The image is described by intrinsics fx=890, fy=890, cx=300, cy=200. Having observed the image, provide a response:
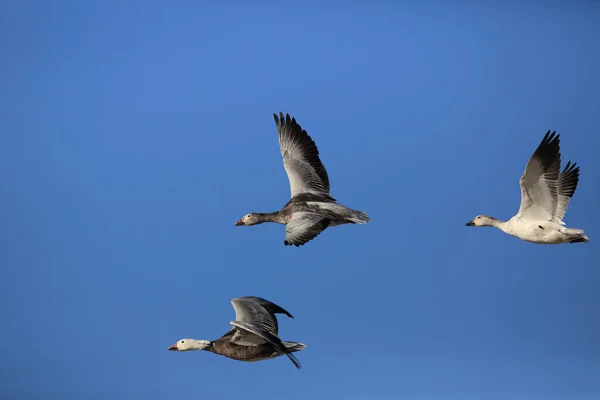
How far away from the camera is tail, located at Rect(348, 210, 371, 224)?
777 cm

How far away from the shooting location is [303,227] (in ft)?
24.1

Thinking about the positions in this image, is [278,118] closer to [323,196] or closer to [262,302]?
[323,196]

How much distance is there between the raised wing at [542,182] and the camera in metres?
7.30

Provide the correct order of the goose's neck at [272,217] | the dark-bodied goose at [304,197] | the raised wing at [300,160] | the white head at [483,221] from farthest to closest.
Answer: the raised wing at [300,160] → the goose's neck at [272,217] → the white head at [483,221] → the dark-bodied goose at [304,197]

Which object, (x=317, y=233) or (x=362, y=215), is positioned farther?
(x=362, y=215)

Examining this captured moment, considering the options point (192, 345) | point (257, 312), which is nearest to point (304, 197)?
point (257, 312)

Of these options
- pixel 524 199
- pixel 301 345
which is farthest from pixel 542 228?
pixel 301 345

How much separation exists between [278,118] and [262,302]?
2.33 m

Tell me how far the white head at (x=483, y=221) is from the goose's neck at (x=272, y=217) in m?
1.75

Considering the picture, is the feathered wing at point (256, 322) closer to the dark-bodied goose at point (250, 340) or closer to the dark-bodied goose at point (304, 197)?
the dark-bodied goose at point (250, 340)

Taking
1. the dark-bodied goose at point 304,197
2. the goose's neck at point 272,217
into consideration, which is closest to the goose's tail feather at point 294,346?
the dark-bodied goose at point 304,197

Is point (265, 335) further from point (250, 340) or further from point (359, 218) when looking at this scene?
point (359, 218)

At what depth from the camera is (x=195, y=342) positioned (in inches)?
277

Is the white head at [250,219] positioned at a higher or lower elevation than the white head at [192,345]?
higher
